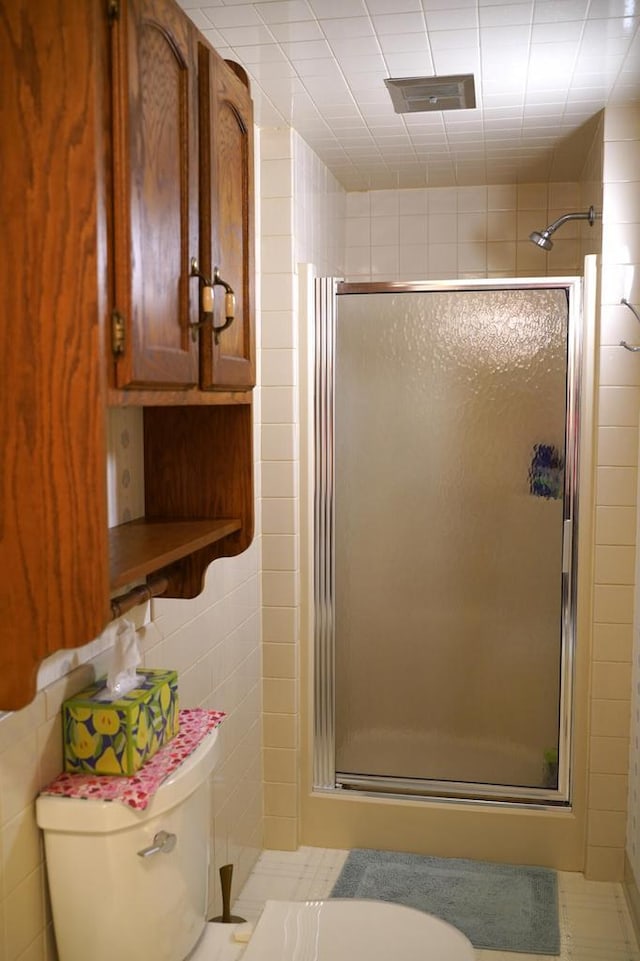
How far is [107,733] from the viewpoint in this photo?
5.42ft

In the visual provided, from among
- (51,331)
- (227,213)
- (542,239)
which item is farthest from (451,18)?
(51,331)

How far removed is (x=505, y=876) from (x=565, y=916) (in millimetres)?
248

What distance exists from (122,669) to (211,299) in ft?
2.23

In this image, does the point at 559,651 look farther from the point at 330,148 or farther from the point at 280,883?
the point at 330,148

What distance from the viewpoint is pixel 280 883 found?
293cm

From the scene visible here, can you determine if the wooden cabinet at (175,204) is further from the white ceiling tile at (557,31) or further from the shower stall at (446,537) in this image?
the shower stall at (446,537)

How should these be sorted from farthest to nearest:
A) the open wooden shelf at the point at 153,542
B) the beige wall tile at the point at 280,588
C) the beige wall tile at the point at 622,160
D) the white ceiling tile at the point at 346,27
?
the beige wall tile at the point at 280,588 → the beige wall tile at the point at 622,160 → the white ceiling tile at the point at 346,27 → the open wooden shelf at the point at 153,542

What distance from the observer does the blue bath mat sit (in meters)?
2.65

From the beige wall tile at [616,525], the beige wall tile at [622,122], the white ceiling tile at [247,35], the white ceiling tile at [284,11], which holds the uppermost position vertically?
the white ceiling tile at [247,35]

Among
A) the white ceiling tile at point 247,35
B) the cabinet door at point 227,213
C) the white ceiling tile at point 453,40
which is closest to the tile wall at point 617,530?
the white ceiling tile at point 453,40

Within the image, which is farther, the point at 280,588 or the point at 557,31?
the point at 280,588

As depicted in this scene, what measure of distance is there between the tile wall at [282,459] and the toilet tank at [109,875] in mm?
1422

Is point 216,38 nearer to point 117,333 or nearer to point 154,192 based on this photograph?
point 154,192

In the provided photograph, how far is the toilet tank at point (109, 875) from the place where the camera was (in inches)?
61.9
